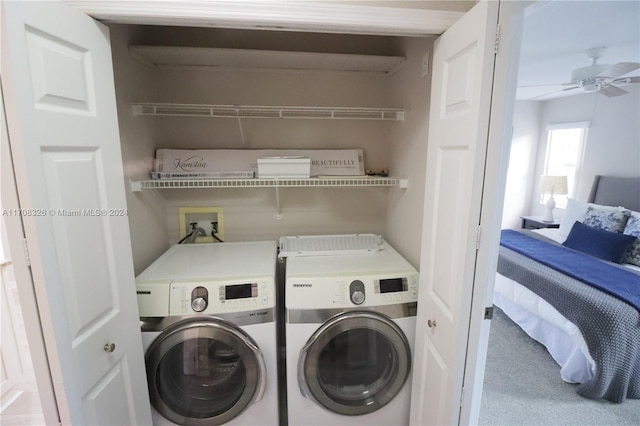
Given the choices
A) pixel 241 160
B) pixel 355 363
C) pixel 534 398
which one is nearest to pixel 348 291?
pixel 355 363

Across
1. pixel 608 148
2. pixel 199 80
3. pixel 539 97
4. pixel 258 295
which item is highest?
pixel 539 97

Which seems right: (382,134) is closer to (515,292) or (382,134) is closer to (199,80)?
(199,80)

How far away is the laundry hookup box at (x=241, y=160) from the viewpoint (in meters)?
1.92

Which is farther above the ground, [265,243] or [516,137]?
[516,137]

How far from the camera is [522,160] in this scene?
5.00m

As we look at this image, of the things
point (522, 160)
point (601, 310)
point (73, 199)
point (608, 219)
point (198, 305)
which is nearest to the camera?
point (73, 199)

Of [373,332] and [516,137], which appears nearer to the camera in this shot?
[373,332]

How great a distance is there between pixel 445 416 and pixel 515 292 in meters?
1.94

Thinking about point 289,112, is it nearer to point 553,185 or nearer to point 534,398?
point 534,398

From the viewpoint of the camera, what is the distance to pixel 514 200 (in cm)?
510

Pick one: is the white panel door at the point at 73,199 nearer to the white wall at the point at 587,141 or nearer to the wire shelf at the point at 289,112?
the wire shelf at the point at 289,112

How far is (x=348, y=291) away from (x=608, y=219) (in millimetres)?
3356

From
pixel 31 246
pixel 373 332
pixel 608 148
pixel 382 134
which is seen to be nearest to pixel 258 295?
pixel 373 332

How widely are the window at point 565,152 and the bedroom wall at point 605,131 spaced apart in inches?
3.8
